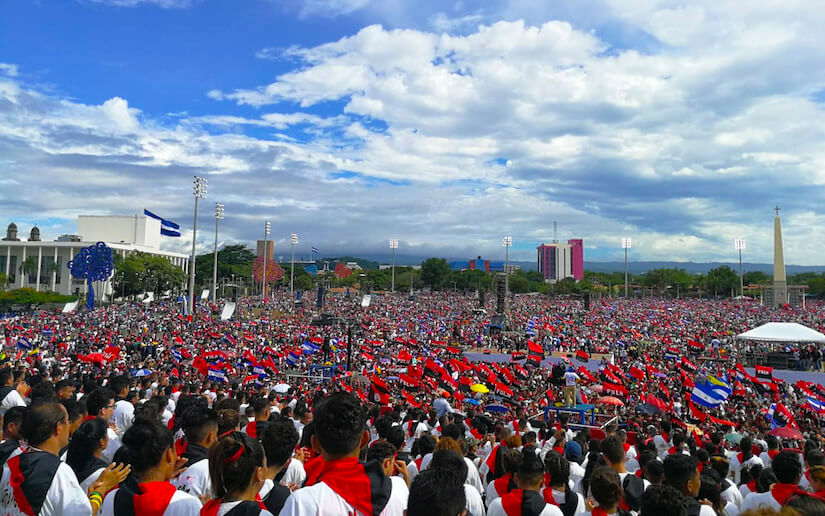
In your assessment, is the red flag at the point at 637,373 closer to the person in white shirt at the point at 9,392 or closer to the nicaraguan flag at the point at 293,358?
the nicaraguan flag at the point at 293,358

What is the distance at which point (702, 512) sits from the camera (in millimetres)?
3908

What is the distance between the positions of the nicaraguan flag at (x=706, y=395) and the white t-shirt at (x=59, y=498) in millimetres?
15106

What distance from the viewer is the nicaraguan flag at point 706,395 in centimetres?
1466

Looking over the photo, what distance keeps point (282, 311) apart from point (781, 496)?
50.7 metres

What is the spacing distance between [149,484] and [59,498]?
28.9 inches

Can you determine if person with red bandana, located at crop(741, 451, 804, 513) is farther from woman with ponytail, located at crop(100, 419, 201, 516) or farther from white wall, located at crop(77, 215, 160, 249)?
white wall, located at crop(77, 215, 160, 249)

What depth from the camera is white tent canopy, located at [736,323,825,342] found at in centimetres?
2788

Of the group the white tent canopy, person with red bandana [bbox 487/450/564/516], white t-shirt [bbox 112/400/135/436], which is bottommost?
the white tent canopy

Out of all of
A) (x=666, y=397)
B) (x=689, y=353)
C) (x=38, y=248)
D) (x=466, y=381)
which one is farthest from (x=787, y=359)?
(x=38, y=248)

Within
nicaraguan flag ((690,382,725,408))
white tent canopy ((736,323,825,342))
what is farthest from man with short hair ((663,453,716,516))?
white tent canopy ((736,323,825,342))

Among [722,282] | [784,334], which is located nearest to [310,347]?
[784,334]

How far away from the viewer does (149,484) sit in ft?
10.8

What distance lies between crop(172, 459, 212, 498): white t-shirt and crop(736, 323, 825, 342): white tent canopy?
102ft

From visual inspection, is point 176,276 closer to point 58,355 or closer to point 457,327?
point 457,327
